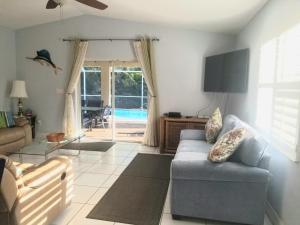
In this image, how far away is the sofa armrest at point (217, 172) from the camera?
2.28 meters

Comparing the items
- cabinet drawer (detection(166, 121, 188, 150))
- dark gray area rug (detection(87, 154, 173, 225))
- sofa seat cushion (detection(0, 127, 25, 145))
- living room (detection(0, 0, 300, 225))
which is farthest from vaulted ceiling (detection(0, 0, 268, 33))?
dark gray area rug (detection(87, 154, 173, 225))

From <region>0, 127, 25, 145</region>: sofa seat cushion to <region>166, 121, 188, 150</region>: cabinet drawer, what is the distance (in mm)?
2848

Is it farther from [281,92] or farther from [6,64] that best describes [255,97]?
[6,64]

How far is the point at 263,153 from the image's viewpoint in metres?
2.38

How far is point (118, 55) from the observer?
5.52 meters

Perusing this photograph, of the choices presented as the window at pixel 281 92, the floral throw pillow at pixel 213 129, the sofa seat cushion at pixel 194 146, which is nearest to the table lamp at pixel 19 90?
the sofa seat cushion at pixel 194 146

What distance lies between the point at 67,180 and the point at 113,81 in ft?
11.3

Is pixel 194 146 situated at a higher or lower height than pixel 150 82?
lower

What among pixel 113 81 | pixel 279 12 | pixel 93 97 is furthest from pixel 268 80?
pixel 93 97

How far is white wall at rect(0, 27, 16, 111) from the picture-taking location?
5534 millimetres

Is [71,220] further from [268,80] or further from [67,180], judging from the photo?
[268,80]

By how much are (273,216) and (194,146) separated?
1350 mm

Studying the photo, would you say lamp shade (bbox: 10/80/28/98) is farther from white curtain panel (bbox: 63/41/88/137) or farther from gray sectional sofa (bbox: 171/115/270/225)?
gray sectional sofa (bbox: 171/115/270/225)

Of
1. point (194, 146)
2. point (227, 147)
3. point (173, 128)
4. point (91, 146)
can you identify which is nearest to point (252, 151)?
point (227, 147)
